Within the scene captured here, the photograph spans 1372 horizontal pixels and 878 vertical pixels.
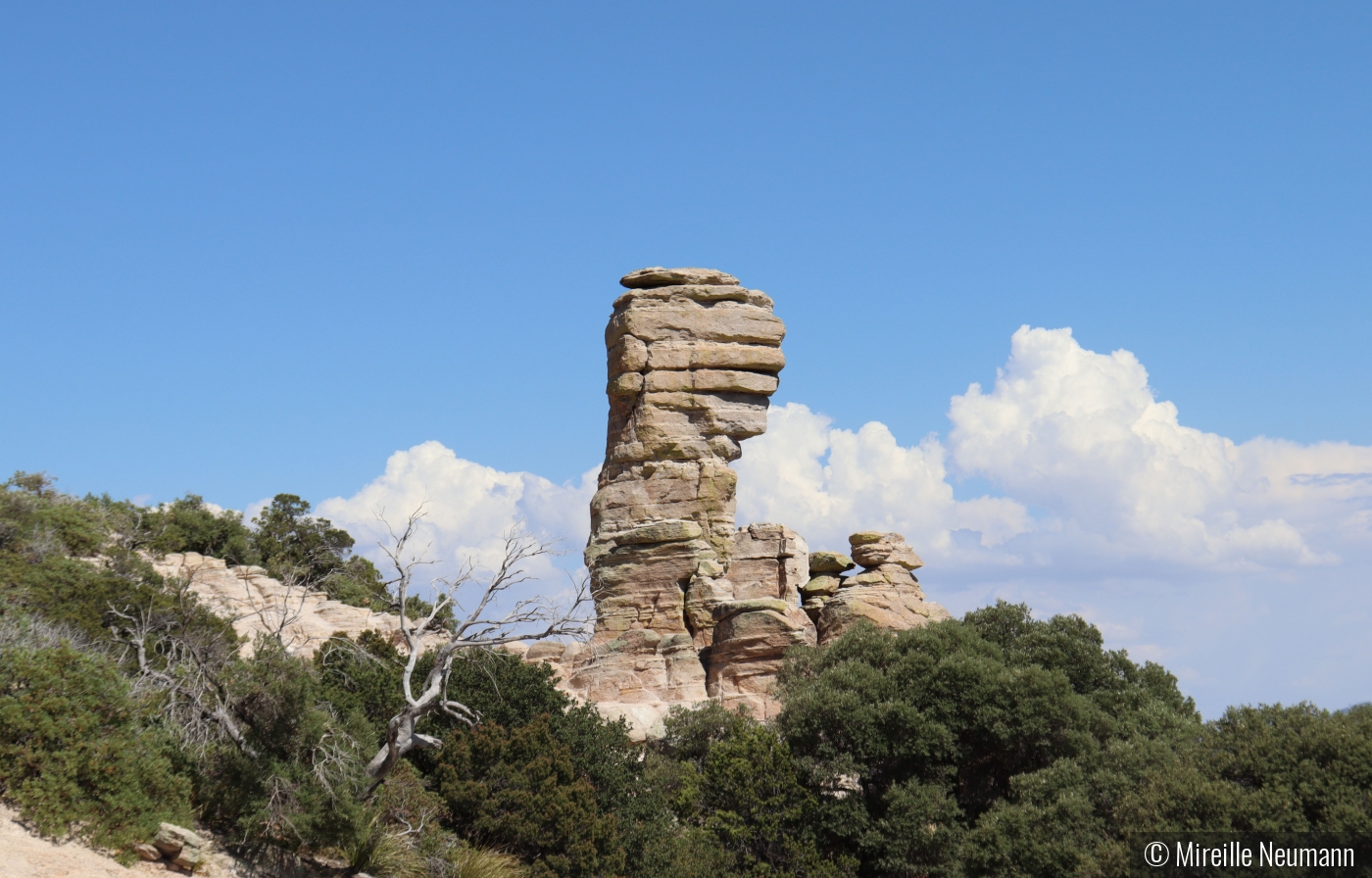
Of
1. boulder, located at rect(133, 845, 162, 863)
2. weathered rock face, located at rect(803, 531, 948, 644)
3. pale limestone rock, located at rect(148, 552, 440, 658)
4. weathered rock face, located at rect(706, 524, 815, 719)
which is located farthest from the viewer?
weathered rock face, located at rect(803, 531, 948, 644)

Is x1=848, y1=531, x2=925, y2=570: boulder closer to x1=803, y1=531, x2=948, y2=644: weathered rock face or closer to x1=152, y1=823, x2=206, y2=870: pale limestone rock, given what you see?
x1=803, y1=531, x2=948, y2=644: weathered rock face

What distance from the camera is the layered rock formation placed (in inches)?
1404

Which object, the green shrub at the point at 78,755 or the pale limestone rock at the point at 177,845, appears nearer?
the green shrub at the point at 78,755

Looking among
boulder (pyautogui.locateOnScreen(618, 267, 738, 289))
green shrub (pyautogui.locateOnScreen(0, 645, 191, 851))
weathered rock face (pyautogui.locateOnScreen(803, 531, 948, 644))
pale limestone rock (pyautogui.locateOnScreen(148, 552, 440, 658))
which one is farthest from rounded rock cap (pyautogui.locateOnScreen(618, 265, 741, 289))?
green shrub (pyautogui.locateOnScreen(0, 645, 191, 851))

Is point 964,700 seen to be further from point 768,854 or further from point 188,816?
point 188,816

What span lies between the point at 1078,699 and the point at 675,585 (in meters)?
13.7

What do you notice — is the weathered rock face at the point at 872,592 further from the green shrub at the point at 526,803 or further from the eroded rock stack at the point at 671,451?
the green shrub at the point at 526,803

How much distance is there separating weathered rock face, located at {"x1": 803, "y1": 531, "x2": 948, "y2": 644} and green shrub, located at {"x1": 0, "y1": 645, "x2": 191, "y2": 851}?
67.7 feet

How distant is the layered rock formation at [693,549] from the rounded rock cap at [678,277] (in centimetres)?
5

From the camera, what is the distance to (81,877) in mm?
16469

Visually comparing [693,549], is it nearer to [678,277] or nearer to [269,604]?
[678,277]

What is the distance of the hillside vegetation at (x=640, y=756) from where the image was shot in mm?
19703

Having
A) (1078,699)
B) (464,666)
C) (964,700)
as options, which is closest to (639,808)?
(464,666)

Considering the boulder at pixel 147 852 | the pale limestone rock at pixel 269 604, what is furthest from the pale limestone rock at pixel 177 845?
the pale limestone rock at pixel 269 604
